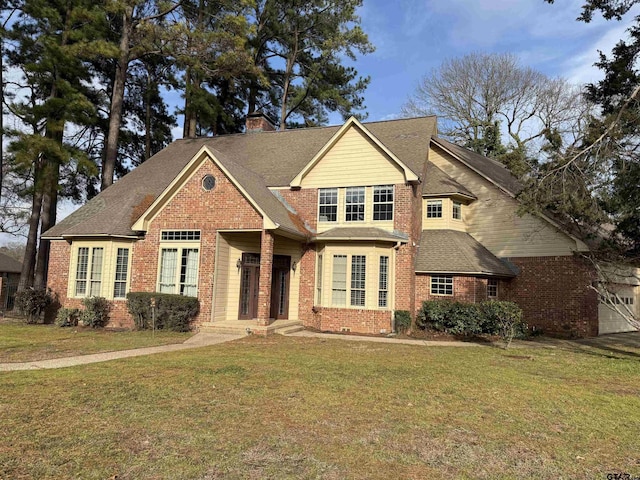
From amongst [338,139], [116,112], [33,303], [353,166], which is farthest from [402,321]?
[116,112]

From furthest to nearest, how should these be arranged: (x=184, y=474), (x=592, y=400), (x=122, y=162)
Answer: (x=122, y=162)
(x=592, y=400)
(x=184, y=474)

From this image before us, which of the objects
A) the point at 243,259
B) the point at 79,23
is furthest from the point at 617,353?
the point at 79,23

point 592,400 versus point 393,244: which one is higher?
point 393,244

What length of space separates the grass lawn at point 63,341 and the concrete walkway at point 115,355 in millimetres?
454

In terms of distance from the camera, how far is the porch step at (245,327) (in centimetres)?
1434

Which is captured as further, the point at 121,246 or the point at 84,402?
the point at 121,246

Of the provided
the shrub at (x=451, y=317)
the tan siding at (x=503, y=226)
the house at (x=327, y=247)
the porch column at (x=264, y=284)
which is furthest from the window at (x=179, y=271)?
the tan siding at (x=503, y=226)

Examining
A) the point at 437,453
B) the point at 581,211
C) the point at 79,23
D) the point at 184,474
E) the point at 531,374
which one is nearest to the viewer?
the point at 184,474

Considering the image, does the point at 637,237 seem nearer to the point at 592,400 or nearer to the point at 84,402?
the point at 592,400

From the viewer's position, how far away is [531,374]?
9297 millimetres

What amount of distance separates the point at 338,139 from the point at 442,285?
23.4 ft

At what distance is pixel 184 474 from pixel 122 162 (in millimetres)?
31852

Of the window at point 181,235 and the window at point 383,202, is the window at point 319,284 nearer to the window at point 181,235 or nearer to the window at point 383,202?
the window at point 383,202

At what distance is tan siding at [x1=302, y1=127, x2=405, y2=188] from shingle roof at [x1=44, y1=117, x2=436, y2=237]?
1.07 m
